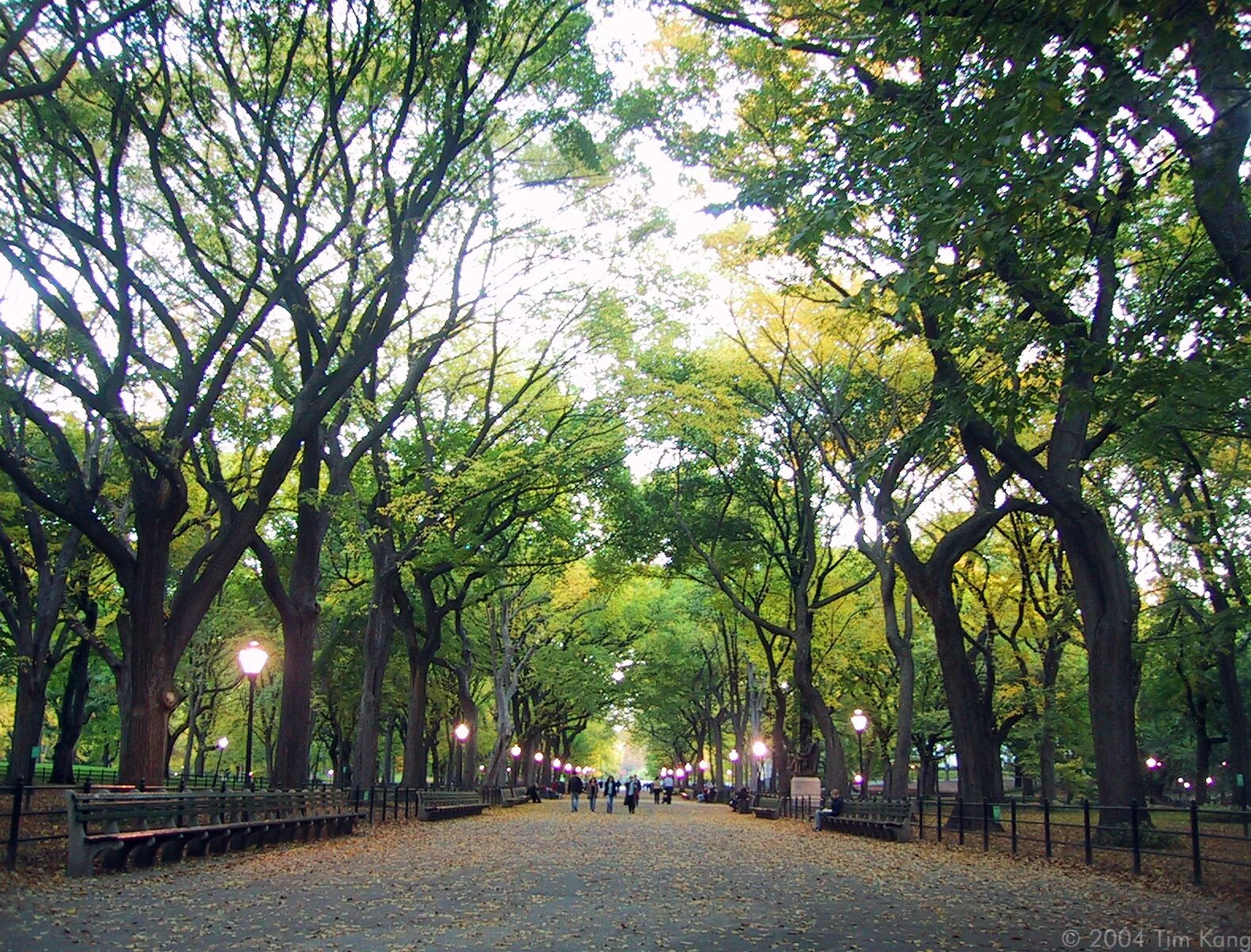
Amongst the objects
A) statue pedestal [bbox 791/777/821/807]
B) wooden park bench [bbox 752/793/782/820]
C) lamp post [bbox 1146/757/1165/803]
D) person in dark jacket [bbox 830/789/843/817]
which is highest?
person in dark jacket [bbox 830/789/843/817]

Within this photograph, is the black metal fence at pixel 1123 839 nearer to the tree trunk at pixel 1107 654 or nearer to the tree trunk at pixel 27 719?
the tree trunk at pixel 1107 654

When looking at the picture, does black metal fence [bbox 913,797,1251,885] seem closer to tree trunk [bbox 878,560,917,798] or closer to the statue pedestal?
tree trunk [bbox 878,560,917,798]

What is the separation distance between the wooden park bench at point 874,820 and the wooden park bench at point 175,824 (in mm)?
10663

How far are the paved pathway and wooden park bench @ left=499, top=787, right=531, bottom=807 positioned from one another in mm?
24340

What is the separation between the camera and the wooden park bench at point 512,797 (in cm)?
3934

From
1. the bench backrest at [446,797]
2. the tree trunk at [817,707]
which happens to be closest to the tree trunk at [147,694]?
the bench backrest at [446,797]

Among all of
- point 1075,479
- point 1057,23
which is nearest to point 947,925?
point 1057,23

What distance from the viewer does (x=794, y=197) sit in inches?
483

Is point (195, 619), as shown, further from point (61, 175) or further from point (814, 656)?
point (814, 656)

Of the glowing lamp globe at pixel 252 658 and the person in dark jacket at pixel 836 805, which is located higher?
the glowing lamp globe at pixel 252 658

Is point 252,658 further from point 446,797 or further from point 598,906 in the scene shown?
point 446,797

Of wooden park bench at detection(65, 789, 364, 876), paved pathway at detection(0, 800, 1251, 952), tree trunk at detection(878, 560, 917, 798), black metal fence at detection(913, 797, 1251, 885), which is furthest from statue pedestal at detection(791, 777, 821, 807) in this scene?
→ wooden park bench at detection(65, 789, 364, 876)

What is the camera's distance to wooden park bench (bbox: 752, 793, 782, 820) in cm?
3356

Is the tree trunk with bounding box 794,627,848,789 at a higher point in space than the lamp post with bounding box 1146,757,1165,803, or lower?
higher
